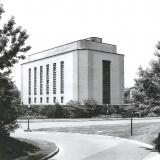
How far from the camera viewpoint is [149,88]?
19922mm

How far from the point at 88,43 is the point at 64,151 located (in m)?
51.4

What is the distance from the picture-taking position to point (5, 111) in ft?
50.6

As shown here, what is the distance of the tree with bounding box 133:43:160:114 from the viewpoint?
1970 cm

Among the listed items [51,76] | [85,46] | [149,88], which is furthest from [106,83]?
[149,88]

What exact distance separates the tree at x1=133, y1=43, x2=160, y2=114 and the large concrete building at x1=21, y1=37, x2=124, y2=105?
45.4 metres

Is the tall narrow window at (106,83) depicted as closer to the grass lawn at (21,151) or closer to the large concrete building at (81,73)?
the large concrete building at (81,73)

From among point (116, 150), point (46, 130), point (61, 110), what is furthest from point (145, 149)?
point (61, 110)

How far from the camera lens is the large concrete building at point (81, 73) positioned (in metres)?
66.6

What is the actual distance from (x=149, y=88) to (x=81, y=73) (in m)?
46.4

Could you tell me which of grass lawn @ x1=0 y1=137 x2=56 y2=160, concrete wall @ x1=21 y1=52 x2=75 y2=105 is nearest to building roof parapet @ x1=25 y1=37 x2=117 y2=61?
concrete wall @ x1=21 y1=52 x2=75 y2=105

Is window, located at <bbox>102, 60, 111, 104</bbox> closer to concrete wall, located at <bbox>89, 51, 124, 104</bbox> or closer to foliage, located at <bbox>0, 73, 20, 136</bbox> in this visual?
concrete wall, located at <bbox>89, 51, 124, 104</bbox>

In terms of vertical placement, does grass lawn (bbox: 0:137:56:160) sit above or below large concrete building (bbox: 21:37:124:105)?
below

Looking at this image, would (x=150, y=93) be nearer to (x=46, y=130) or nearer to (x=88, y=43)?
(x=46, y=130)

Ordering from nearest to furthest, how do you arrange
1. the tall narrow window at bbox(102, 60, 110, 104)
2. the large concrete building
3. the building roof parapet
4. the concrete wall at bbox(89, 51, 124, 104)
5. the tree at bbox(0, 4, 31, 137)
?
the tree at bbox(0, 4, 31, 137)
the large concrete building
the concrete wall at bbox(89, 51, 124, 104)
the building roof parapet
the tall narrow window at bbox(102, 60, 110, 104)
